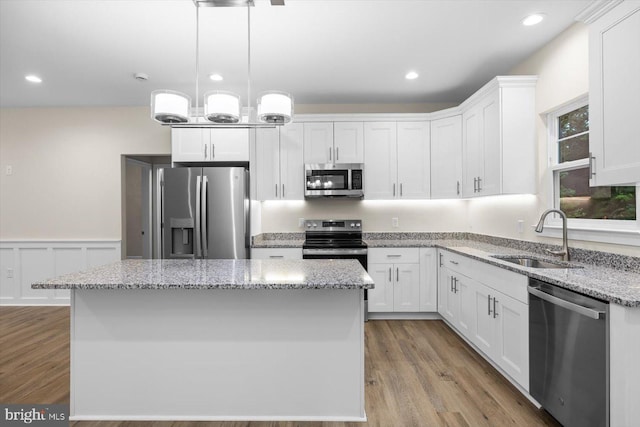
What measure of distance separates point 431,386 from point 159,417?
178 centimetres

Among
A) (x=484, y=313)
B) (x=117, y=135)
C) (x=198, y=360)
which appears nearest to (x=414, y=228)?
(x=484, y=313)

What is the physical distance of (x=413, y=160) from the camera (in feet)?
13.3

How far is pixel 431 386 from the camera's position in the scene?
7.72 feet

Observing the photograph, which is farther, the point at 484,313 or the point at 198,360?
the point at 484,313

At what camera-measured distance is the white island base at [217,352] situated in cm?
191

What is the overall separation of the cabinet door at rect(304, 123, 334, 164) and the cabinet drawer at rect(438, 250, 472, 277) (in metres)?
1.70

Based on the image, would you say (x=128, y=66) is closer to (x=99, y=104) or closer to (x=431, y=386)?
(x=99, y=104)

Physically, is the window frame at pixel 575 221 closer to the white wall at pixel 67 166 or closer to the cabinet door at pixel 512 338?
the cabinet door at pixel 512 338

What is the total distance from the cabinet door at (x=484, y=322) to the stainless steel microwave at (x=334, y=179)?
1733 millimetres

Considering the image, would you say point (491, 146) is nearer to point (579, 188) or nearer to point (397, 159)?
point (579, 188)

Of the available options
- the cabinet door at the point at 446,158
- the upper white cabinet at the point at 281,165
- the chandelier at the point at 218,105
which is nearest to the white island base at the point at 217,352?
the chandelier at the point at 218,105

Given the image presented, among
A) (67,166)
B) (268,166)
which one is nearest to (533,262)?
(268,166)

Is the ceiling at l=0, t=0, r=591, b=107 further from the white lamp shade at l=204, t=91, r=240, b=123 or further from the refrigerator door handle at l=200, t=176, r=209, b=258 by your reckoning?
the refrigerator door handle at l=200, t=176, r=209, b=258

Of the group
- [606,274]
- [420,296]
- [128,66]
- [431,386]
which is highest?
[128,66]
